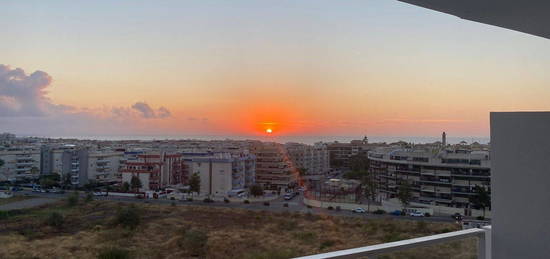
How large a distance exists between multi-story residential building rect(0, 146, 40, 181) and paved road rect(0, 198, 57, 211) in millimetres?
386

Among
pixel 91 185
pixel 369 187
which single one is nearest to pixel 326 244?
pixel 369 187

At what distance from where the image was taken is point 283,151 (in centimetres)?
737

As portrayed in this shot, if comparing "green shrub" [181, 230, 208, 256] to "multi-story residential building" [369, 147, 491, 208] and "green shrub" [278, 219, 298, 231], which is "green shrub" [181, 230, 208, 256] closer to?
"green shrub" [278, 219, 298, 231]

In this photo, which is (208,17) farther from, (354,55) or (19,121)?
(19,121)

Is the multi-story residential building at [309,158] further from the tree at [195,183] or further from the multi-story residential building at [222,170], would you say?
the tree at [195,183]

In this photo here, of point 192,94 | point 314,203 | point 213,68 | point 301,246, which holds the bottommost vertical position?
point 301,246

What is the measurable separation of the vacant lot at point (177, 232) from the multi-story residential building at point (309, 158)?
3.10ft

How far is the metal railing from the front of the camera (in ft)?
6.07

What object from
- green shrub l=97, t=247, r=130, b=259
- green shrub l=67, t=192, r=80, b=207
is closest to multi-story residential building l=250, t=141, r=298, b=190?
green shrub l=97, t=247, r=130, b=259

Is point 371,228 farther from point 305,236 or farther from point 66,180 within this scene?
point 66,180

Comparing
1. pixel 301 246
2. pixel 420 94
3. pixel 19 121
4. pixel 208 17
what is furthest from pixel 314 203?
pixel 19 121

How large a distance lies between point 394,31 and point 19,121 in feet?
19.5

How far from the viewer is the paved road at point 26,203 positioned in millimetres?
5139

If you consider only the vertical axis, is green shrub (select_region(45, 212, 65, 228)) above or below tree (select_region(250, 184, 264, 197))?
below
